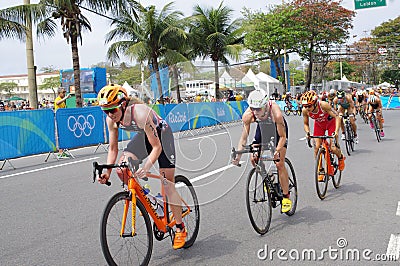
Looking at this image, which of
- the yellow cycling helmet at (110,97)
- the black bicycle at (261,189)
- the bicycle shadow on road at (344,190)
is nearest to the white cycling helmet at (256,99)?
the black bicycle at (261,189)

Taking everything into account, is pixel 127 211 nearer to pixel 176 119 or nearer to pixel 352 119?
pixel 176 119

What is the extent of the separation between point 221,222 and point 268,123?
141 cm

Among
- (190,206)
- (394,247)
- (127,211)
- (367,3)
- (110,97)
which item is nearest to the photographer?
(110,97)

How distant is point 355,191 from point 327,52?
3970 centimetres

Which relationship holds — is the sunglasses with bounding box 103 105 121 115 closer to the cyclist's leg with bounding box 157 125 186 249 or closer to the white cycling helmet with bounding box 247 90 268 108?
the cyclist's leg with bounding box 157 125 186 249

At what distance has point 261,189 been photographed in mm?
5133

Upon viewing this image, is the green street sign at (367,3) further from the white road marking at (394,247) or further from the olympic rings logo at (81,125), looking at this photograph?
the white road marking at (394,247)

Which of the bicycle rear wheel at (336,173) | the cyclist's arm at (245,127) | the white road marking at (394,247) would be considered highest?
the cyclist's arm at (245,127)

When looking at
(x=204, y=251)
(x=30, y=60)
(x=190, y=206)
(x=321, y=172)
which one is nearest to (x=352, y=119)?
(x=321, y=172)

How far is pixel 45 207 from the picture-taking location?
670 centimetres

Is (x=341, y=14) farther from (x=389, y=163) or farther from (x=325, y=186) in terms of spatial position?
(x=325, y=186)

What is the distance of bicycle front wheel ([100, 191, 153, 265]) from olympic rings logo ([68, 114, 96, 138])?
9778mm

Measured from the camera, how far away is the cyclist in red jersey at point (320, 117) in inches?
265

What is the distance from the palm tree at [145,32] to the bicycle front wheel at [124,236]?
11946 millimetres
